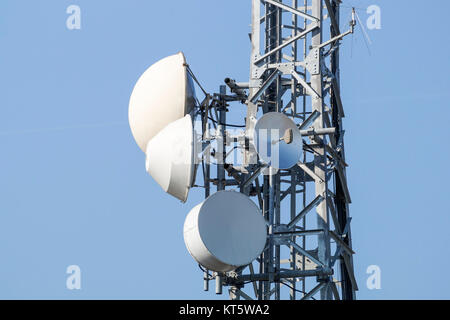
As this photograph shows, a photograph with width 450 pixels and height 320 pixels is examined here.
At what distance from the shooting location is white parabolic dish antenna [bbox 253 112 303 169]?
2156 centimetres

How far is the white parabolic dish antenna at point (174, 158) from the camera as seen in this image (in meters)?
20.6

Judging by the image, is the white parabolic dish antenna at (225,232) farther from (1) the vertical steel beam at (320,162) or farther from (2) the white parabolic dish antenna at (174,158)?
(1) the vertical steel beam at (320,162)

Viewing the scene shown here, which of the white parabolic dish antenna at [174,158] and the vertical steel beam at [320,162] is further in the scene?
the vertical steel beam at [320,162]

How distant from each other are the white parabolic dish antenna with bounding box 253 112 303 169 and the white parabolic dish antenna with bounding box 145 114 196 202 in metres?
1.58

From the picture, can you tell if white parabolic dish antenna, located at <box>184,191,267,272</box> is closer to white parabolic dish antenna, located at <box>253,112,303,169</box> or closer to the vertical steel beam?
white parabolic dish antenna, located at <box>253,112,303,169</box>

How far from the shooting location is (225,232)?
20.9 m

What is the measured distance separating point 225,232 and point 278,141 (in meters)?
2.19

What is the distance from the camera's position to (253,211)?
21.3 m

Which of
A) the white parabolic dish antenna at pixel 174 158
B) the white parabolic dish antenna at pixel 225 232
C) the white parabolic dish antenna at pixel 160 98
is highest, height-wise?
the white parabolic dish antenna at pixel 160 98

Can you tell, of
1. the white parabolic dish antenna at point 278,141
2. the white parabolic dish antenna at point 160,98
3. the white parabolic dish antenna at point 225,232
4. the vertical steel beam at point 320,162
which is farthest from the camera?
the white parabolic dish antenna at point 160,98

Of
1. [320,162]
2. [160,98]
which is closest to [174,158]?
[160,98]

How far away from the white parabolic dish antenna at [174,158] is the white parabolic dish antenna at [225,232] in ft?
1.93

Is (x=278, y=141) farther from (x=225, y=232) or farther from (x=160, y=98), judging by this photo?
(x=160, y=98)
